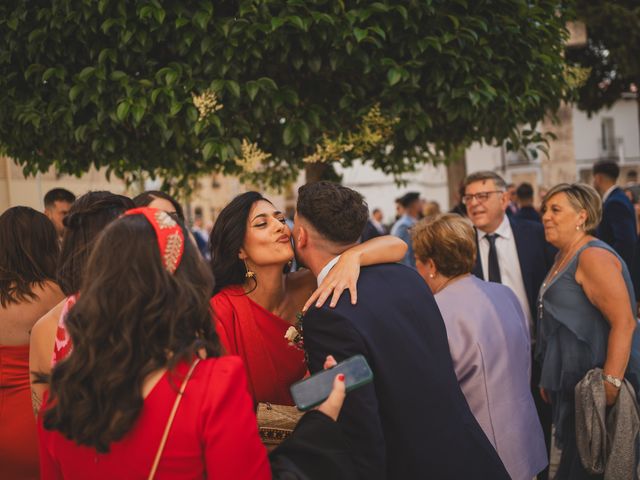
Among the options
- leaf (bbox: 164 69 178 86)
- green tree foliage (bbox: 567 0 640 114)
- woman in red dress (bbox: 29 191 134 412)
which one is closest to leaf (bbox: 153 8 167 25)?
leaf (bbox: 164 69 178 86)

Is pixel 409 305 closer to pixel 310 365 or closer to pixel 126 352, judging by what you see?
Answer: pixel 310 365

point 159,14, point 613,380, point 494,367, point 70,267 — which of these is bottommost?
point 613,380

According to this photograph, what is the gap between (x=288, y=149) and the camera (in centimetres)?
520

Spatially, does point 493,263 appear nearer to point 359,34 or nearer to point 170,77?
point 359,34

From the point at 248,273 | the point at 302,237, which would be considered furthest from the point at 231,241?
the point at 302,237

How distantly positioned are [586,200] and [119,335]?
3.49 m

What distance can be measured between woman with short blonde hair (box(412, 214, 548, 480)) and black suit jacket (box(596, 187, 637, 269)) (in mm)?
4095

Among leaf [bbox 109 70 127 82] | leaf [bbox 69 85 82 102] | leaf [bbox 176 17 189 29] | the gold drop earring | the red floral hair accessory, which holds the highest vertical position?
leaf [bbox 176 17 189 29]

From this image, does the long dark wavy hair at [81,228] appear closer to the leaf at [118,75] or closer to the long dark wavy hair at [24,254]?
the long dark wavy hair at [24,254]

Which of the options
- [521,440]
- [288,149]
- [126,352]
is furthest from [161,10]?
[521,440]

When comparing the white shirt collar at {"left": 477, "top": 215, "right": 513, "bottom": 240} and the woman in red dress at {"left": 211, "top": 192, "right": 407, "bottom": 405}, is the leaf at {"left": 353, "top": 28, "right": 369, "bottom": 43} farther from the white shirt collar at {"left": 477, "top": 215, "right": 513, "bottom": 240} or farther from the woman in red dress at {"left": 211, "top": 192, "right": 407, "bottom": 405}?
the white shirt collar at {"left": 477, "top": 215, "right": 513, "bottom": 240}

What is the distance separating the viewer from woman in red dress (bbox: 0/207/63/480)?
347cm

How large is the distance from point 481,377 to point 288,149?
8.08 ft

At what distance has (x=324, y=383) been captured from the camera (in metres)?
2.20
